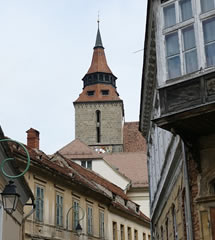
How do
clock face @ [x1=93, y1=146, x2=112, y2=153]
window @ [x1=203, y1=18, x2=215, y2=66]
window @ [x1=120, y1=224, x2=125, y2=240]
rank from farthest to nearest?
clock face @ [x1=93, y1=146, x2=112, y2=153] → window @ [x1=120, y1=224, x2=125, y2=240] → window @ [x1=203, y1=18, x2=215, y2=66]

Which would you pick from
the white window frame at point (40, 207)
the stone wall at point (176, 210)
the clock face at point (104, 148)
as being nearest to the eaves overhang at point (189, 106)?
the stone wall at point (176, 210)

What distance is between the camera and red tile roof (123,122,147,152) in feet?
283

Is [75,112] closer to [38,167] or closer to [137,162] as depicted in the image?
[137,162]

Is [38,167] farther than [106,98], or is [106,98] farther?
[106,98]

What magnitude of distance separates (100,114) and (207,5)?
254ft

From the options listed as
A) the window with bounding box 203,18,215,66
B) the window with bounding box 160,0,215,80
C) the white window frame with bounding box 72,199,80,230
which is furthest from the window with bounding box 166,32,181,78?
the white window frame with bounding box 72,199,80,230

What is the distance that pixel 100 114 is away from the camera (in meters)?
88.6

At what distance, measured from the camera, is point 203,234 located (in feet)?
36.7

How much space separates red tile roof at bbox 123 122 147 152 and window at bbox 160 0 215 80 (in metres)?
73.6

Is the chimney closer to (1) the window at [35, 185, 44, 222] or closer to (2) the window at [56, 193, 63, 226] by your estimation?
(2) the window at [56, 193, 63, 226]

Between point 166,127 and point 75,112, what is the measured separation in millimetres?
79037

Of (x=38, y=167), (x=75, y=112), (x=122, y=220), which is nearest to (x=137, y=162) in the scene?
(x=122, y=220)

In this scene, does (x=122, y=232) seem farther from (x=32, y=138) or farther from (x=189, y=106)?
(x=189, y=106)

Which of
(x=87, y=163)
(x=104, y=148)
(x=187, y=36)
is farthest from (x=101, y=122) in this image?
(x=187, y=36)
